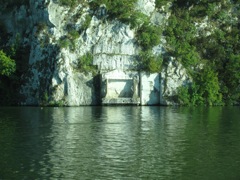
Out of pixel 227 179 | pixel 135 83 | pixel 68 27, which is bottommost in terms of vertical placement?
pixel 227 179

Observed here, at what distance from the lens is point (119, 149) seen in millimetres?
36875

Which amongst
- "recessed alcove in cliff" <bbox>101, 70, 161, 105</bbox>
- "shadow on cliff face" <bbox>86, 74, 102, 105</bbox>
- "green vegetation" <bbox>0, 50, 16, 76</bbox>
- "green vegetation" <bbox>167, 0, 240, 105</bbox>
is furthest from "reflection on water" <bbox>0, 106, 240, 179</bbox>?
"green vegetation" <bbox>167, 0, 240, 105</bbox>

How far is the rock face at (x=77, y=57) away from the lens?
86.1 metres

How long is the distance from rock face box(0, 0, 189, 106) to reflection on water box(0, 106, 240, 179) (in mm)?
29166

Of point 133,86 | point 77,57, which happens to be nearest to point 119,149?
point 133,86

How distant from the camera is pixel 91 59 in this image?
9012 centimetres

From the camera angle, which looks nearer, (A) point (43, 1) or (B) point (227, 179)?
(B) point (227, 179)

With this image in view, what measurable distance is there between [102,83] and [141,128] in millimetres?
38271

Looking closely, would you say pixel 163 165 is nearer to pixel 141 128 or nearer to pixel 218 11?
pixel 141 128

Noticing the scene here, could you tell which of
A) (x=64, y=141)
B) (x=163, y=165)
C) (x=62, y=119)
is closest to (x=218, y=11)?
(x=62, y=119)

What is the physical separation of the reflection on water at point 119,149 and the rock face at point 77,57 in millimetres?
29166

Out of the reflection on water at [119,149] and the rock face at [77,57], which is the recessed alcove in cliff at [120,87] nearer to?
the rock face at [77,57]

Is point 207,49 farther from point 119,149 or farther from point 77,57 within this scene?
point 119,149

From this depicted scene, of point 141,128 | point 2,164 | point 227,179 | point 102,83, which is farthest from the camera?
point 102,83
